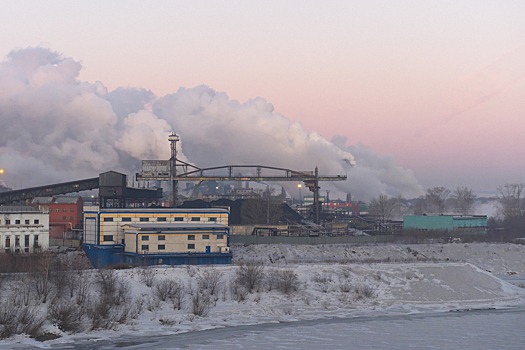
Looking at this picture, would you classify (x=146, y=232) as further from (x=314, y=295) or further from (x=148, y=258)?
(x=314, y=295)

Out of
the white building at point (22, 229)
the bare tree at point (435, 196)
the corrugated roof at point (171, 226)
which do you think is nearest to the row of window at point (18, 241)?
the white building at point (22, 229)

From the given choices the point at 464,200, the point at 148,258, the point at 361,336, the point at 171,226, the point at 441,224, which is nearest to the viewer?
the point at 361,336

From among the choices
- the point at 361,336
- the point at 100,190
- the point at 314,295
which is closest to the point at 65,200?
the point at 100,190

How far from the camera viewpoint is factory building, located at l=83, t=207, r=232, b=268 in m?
59.3

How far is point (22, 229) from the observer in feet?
216

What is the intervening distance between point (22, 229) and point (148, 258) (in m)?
14.7

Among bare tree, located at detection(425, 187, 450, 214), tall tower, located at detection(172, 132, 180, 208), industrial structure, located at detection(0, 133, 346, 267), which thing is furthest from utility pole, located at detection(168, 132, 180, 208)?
bare tree, located at detection(425, 187, 450, 214)

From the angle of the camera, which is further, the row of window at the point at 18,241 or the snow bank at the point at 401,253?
the snow bank at the point at 401,253

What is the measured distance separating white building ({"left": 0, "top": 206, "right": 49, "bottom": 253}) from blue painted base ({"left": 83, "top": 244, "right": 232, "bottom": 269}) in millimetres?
5888

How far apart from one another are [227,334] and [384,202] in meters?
123

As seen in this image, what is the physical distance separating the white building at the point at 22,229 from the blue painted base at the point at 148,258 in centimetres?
589

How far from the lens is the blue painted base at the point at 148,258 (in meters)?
58.4

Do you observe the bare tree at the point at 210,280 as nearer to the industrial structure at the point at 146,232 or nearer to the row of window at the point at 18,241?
the industrial structure at the point at 146,232

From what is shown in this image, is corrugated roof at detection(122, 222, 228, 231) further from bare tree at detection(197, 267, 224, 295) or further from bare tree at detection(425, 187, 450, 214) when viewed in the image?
bare tree at detection(425, 187, 450, 214)
